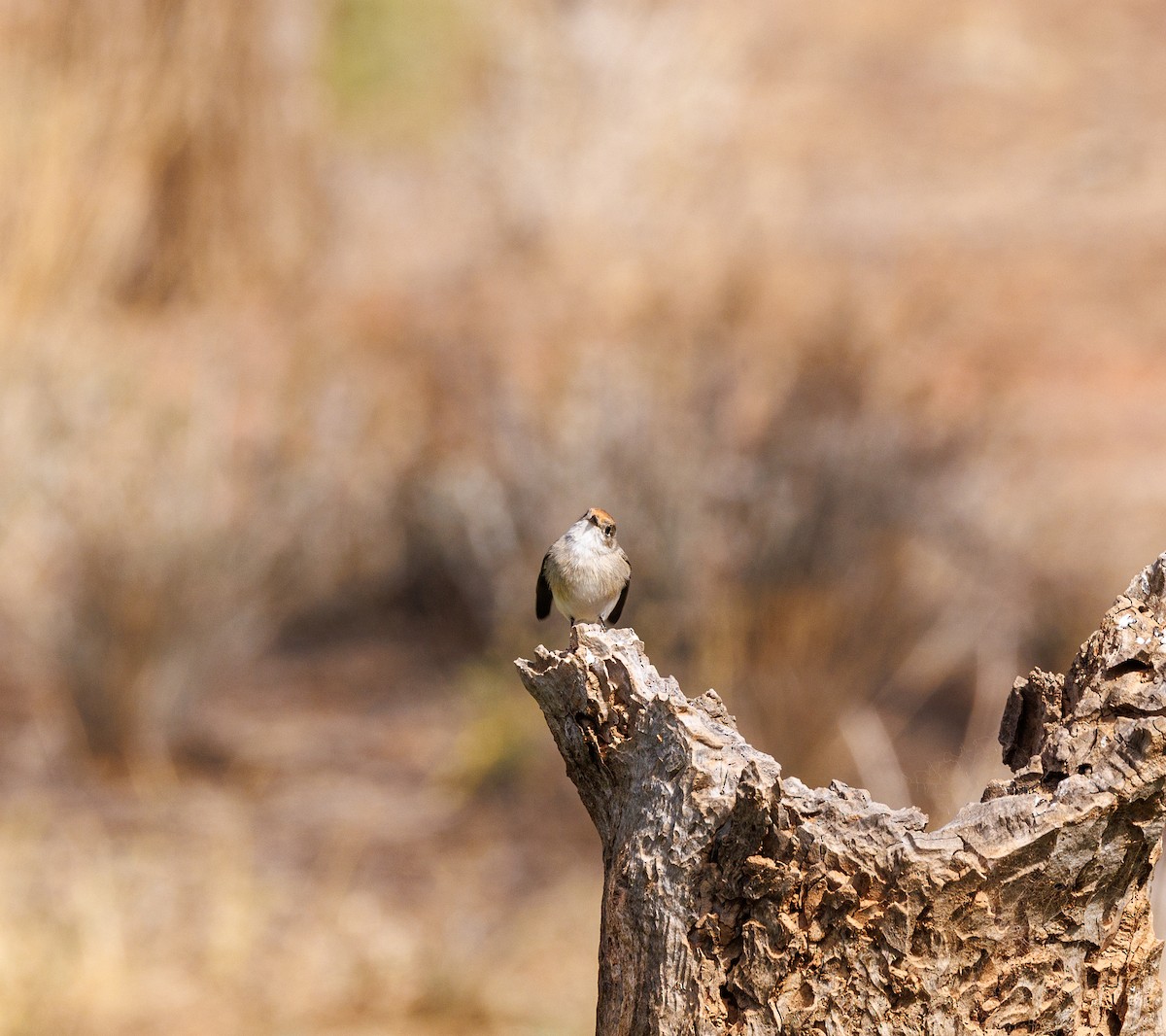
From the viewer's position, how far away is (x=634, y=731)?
2182mm

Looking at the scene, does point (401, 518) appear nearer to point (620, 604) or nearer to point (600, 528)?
point (620, 604)

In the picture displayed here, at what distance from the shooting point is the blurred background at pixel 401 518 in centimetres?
546

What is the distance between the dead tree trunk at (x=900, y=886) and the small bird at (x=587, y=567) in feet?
3.79

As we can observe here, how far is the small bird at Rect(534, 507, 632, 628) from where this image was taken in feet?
10.9

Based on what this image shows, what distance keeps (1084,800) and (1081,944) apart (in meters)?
0.25

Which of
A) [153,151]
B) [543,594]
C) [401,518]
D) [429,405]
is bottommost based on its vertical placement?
[543,594]

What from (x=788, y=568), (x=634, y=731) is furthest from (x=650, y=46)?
(x=634, y=731)

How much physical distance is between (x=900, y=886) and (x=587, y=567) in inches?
57.0

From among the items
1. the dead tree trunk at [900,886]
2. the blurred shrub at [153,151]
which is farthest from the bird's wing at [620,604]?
the blurred shrub at [153,151]

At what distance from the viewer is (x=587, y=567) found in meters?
3.30

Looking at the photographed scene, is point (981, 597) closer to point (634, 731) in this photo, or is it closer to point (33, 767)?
point (33, 767)

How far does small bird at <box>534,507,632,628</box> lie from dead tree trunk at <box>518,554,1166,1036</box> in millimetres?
1157

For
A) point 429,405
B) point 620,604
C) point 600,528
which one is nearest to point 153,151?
point 429,405

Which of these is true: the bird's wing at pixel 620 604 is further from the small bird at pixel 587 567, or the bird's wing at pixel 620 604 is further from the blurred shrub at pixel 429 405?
the blurred shrub at pixel 429 405
